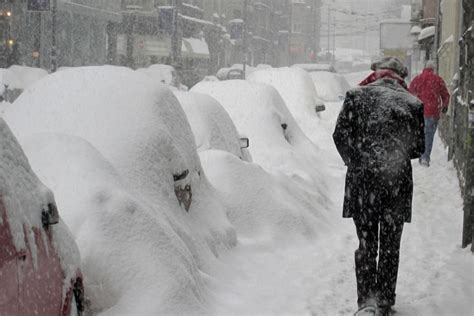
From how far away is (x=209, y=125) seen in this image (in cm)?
877

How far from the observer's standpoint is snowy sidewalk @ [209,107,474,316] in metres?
5.68

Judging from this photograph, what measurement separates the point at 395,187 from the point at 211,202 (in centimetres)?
200

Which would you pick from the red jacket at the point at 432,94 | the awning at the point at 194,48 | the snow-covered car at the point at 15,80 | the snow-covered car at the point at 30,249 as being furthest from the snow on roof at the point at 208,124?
the awning at the point at 194,48

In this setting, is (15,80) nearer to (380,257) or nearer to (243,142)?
(243,142)

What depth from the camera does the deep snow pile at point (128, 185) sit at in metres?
4.64

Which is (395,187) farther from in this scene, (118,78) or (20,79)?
(20,79)

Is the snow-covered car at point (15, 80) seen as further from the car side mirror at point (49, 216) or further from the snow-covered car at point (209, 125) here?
the car side mirror at point (49, 216)

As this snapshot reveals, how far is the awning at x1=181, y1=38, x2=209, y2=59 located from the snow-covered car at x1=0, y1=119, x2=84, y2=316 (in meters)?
Answer: 52.4

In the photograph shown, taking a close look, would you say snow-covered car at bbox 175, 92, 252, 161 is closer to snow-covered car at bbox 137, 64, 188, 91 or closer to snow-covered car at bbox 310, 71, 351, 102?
snow-covered car at bbox 310, 71, 351, 102

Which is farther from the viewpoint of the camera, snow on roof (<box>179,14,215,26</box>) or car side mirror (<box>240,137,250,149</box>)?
snow on roof (<box>179,14,215,26</box>)

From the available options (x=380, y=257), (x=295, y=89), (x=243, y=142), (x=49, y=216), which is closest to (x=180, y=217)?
(x=380, y=257)

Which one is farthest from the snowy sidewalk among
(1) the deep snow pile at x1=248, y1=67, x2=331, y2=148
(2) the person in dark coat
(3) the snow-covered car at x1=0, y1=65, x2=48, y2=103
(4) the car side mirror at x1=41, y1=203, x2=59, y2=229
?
(3) the snow-covered car at x1=0, y1=65, x2=48, y2=103

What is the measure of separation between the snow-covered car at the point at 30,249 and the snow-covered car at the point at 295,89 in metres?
12.6

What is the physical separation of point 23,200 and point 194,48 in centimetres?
5573
